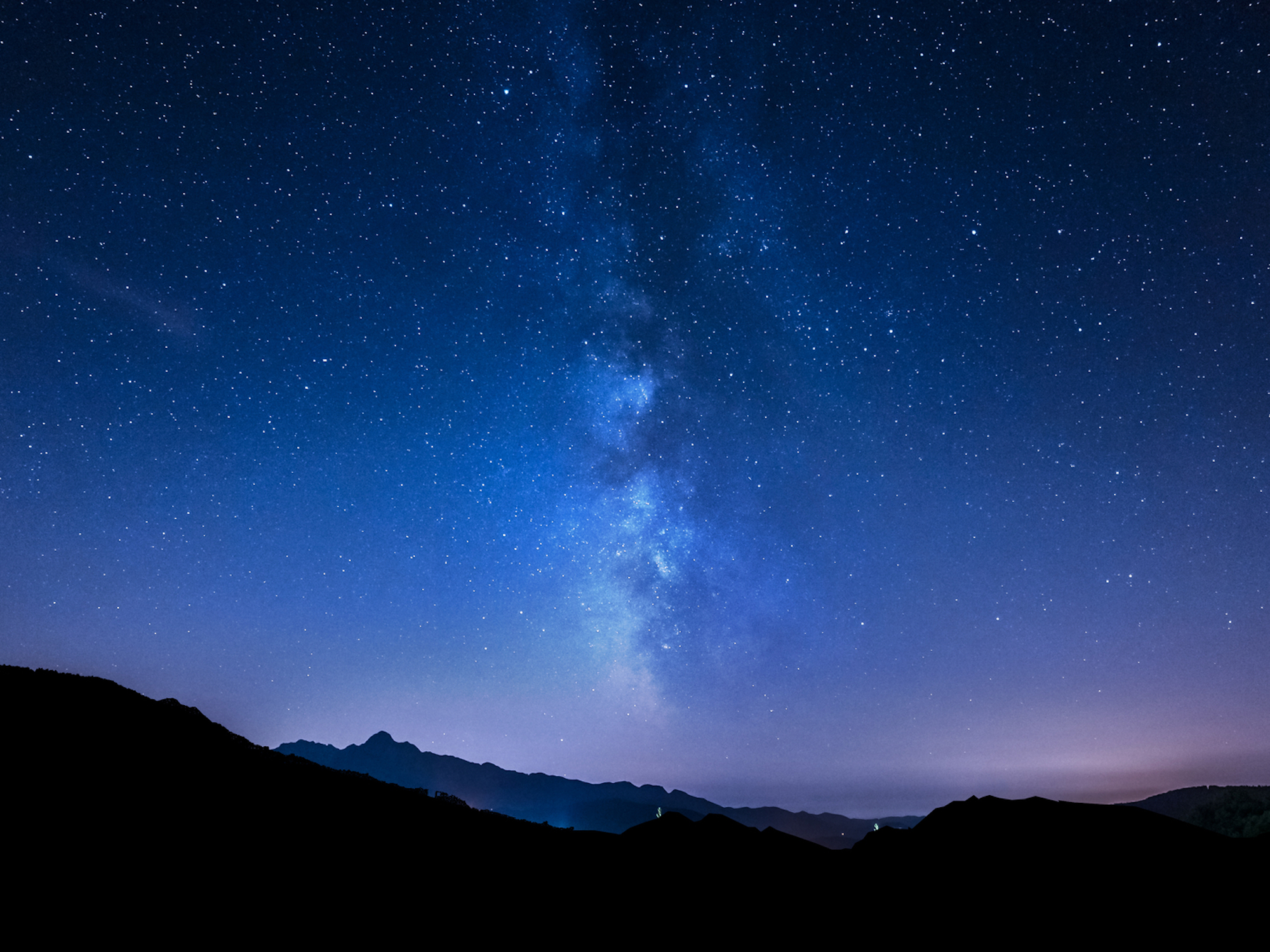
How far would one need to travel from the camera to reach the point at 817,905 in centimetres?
1958

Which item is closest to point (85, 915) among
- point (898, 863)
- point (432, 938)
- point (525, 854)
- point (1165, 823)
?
point (432, 938)

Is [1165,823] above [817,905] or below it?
above

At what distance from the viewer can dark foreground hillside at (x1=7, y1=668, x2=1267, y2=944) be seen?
13312 millimetres

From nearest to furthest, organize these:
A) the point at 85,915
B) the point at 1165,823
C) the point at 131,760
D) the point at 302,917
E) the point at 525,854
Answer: the point at 85,915 < the point at 302,917 < the point at 131,760 < the point at 525,854 < the point at 1165,823

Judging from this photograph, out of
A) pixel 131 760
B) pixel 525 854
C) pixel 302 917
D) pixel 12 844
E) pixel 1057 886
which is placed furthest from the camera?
pixel 525 854

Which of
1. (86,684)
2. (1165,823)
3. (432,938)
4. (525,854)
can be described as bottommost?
(432,938)

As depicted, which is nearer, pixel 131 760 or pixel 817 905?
pixel 131 760

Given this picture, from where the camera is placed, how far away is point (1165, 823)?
71.9 ft

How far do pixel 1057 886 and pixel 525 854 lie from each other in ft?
50.8

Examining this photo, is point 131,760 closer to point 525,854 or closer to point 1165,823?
point 525,854

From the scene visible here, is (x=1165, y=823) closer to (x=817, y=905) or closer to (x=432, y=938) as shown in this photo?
(x=817, y=905)

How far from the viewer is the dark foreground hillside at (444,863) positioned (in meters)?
13.3

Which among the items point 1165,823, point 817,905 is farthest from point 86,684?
point 1165,823

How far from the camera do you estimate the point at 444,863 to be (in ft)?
58.7
